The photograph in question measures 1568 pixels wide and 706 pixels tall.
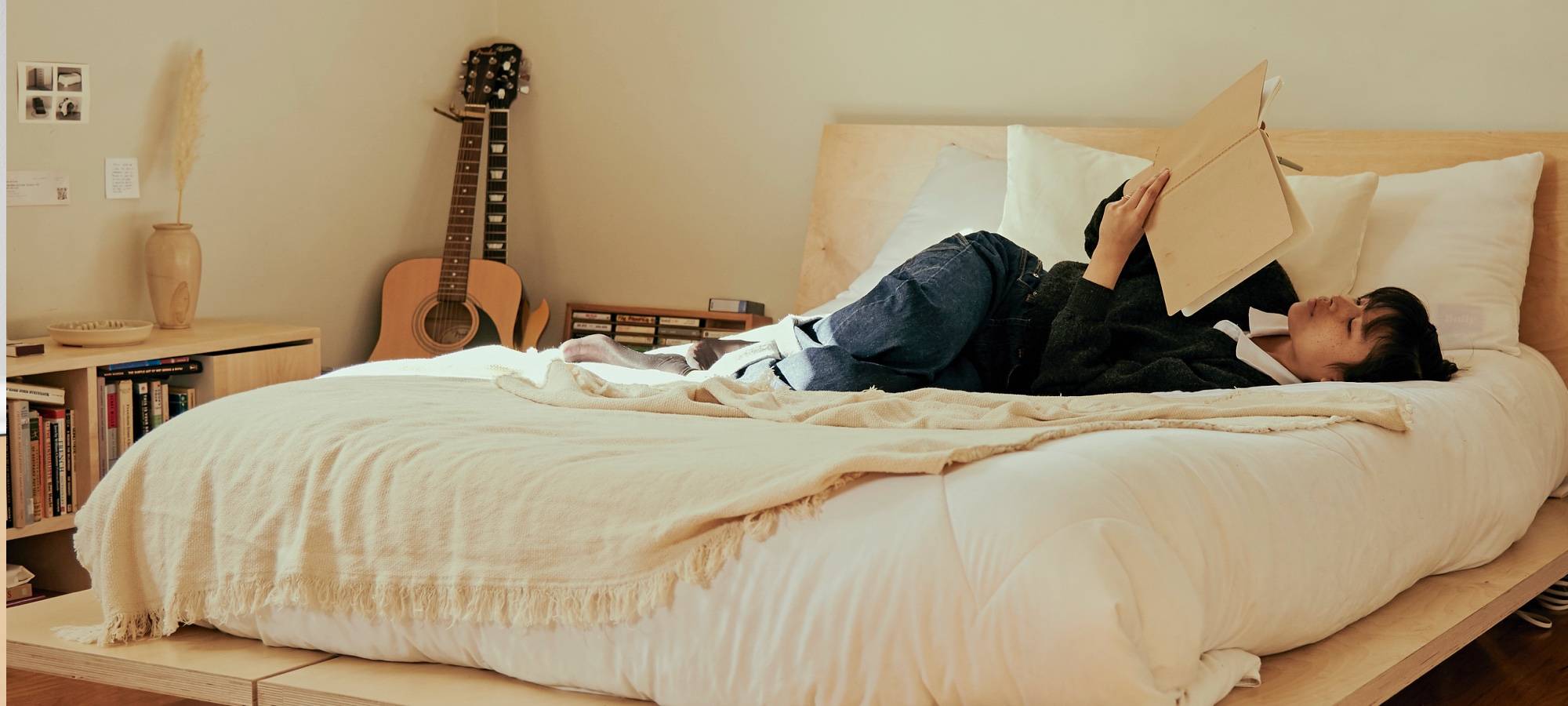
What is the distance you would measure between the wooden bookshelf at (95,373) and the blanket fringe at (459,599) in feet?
3.61

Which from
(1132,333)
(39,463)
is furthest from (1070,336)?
(39,463)

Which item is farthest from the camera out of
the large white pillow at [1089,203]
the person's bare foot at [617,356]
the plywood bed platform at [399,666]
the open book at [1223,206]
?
the large white pillow at [1089,203]

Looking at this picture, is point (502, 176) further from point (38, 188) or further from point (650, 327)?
point (38, 188)

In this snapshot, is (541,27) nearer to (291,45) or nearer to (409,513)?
(291,45)

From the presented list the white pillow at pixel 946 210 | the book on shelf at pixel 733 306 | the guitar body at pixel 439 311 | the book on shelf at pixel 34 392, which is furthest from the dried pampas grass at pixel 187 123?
the white pillow at pixel 946 210

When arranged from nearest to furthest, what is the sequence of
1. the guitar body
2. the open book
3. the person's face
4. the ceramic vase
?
the open book
the person's face
the ceramic vase
the guitar body

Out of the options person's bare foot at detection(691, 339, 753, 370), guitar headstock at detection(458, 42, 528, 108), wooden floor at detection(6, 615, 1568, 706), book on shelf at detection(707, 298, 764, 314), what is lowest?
wooden floor at detection(6, 615, 1568, 706)

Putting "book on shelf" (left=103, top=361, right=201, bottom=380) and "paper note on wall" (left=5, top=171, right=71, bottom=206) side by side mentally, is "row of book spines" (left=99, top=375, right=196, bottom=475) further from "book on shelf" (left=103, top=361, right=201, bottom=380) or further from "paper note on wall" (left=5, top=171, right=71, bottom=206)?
"paper note on wall" (left=5, top=171, right=71, bottom=206)

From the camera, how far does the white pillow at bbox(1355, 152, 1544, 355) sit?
2406mm

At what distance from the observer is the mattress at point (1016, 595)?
45.1 inches

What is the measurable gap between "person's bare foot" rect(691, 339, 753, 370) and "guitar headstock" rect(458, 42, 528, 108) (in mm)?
1826

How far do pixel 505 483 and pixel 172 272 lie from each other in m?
1.88

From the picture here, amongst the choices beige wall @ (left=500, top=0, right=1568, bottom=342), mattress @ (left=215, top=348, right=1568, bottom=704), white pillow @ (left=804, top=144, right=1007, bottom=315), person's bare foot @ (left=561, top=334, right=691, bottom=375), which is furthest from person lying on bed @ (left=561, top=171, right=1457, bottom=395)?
beige wall @ (left=500, top=0, right=1568, bottom=342)

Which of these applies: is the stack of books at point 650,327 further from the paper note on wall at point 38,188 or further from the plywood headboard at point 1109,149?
the paper note on wall at point 38,188
